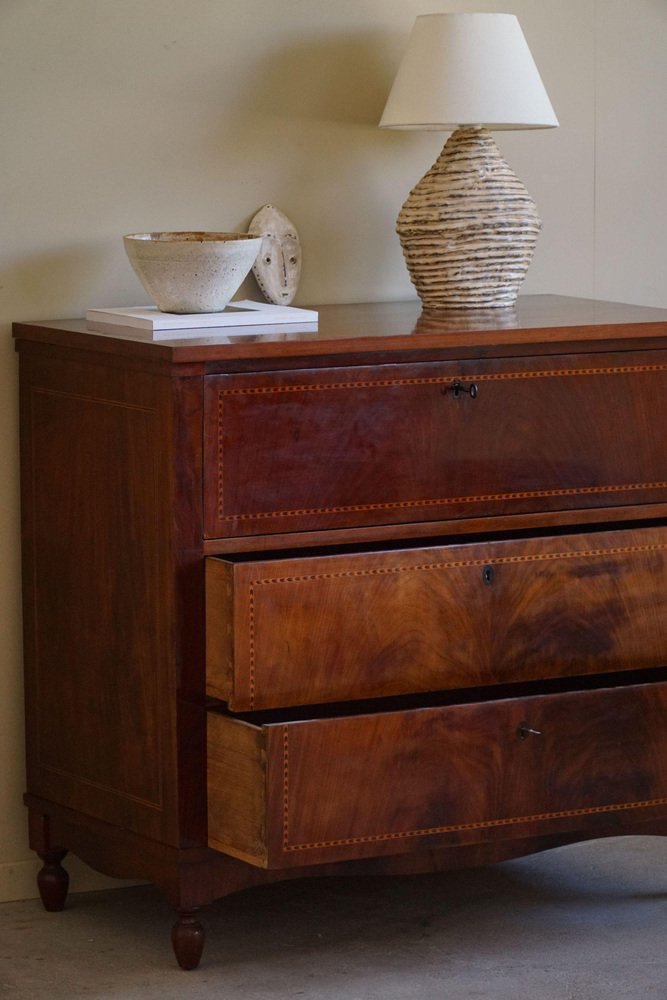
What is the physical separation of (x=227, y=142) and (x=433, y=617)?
0.87 metres

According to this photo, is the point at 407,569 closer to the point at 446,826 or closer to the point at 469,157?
the point at 446,826

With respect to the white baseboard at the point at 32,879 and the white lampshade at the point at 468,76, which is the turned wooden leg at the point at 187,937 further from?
the white lampshade at the point at 468,76

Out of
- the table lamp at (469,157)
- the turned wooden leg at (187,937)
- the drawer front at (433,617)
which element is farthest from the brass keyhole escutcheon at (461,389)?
the turned wooden leg at (187,937)

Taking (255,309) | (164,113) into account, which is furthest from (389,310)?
(164,113)

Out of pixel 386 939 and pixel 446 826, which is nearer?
pixel 446 826

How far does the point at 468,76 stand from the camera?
2484mm

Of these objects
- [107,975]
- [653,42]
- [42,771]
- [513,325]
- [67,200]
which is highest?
[653,42]

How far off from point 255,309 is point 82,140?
386mm

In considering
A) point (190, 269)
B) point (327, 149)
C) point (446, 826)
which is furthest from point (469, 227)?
point (446, 826)

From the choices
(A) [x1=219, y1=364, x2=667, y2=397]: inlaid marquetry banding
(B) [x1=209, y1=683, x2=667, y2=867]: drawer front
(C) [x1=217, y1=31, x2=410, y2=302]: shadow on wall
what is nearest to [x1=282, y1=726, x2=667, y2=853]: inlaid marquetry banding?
(B) [x1=209, y1=683, x2=667, y2=867]: drawer front

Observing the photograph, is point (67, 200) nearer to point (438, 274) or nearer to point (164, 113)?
point (164, 113)

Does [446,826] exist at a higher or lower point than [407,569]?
lower

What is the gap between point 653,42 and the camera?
293 centimetres

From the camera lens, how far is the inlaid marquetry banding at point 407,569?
2104 millimetres
